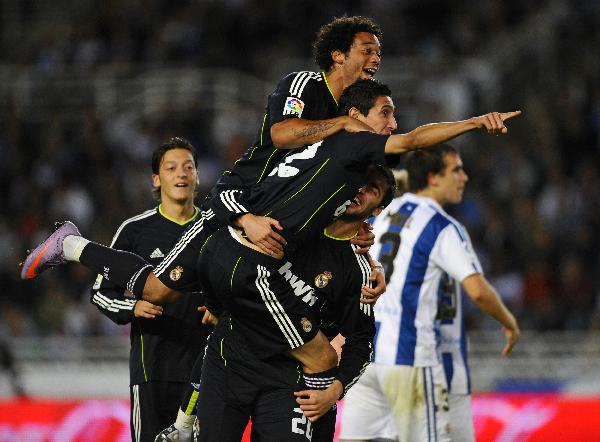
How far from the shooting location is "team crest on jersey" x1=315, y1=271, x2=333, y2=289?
5219 millimetres

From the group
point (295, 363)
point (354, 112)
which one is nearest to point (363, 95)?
point (354, 112)

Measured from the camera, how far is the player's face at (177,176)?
6.89 meters

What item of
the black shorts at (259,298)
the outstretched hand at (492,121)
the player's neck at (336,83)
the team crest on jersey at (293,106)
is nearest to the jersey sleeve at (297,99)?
the team crest on jersey at (293,106)

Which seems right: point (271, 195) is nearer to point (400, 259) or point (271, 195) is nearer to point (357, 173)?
point (357, 173)

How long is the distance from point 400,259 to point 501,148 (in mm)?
7721

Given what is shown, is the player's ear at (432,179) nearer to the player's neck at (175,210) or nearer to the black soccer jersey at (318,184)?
the player's neck at (175,210)

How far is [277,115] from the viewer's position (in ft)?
18.4

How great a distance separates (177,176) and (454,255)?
1705 millimetres

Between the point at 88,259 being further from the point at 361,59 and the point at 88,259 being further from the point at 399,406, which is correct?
the point at 399,406

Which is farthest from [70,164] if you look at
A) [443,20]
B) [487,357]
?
[487,357]

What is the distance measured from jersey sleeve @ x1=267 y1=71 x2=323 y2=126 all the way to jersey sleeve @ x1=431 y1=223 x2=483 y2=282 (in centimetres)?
153

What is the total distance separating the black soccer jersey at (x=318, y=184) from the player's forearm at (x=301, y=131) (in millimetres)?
62

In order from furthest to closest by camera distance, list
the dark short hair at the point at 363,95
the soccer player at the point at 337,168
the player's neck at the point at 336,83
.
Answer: the player's neck at the point at 336,83 < the dark short hair at the point at 363,95 < the soccer player at the point at 337,168

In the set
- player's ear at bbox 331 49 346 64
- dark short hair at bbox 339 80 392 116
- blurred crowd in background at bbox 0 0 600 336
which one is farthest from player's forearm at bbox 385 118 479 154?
blurred crowd in background at bbox 0 0 600 336
